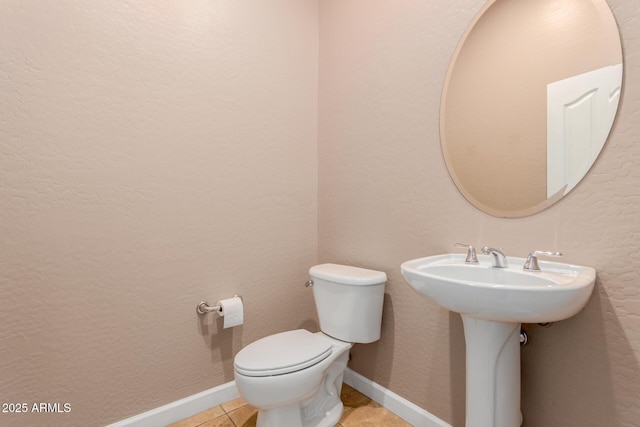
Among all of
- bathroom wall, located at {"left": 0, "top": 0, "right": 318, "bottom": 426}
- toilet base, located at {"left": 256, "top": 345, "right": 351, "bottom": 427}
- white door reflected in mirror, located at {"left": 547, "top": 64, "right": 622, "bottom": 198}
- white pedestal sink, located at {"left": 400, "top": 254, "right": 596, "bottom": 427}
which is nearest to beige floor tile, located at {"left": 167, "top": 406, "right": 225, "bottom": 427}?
bathroom wall, located at {"left": 0, "top": 0, "right": 318, "bottom": 426}

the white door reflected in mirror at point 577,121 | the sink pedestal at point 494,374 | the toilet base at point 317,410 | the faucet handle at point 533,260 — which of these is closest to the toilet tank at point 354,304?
the toilet base at point 317,410

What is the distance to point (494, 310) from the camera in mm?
892

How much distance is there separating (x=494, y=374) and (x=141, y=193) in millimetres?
1606

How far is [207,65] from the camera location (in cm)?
167

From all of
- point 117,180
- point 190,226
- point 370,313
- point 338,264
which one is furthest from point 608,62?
point 117,180

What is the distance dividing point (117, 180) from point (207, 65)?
734 mm

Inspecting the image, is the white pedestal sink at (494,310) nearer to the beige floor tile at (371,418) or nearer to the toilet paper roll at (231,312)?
the beige floor tile at (371,418)

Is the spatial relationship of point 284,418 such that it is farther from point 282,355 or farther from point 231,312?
point 231,312

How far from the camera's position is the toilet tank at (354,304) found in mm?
1577

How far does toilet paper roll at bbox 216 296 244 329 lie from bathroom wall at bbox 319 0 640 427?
2.10 ft

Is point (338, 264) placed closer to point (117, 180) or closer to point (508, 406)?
point (508, 406)

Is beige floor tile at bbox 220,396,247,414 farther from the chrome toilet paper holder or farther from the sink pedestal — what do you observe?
the sink pedestal

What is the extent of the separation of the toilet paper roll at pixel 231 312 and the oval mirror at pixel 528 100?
123cm

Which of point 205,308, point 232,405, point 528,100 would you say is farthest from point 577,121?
point 232,405
